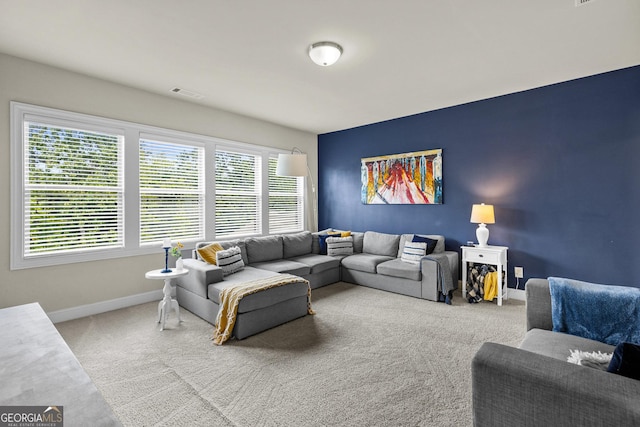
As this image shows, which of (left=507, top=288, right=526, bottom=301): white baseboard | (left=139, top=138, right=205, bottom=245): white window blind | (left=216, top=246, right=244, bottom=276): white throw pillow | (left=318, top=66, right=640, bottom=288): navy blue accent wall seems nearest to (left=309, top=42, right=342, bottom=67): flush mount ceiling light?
(left=216, top=246, right=244, bottom=276): white throw pillow

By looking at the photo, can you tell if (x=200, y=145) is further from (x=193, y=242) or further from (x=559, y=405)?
(x=559, y=405)

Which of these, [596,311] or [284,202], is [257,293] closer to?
[596,311]

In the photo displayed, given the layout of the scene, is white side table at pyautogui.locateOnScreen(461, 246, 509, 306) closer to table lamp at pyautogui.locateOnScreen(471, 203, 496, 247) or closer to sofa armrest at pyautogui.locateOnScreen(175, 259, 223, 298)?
table lamp at pyautogui.locateOnScreen(471, 203, 496, 247)

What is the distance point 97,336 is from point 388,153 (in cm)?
477

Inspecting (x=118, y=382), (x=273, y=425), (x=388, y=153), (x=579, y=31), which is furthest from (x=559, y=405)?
(x=388, y=153)

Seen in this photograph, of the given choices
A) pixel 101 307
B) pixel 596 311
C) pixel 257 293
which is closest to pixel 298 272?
pixel 257 293

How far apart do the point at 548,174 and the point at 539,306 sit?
2474 millimetres

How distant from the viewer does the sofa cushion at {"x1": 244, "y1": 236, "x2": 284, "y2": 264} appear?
4516 millimetres

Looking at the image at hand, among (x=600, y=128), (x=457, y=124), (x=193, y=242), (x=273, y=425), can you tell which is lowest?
(x=273, y=425)

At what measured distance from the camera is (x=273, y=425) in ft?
5.91

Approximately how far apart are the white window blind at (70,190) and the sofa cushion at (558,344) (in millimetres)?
4305

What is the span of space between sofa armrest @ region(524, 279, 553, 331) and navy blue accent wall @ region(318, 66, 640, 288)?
7.04 ft

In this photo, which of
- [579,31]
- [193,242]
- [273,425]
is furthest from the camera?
[193,242]

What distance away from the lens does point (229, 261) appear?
3770 mm
